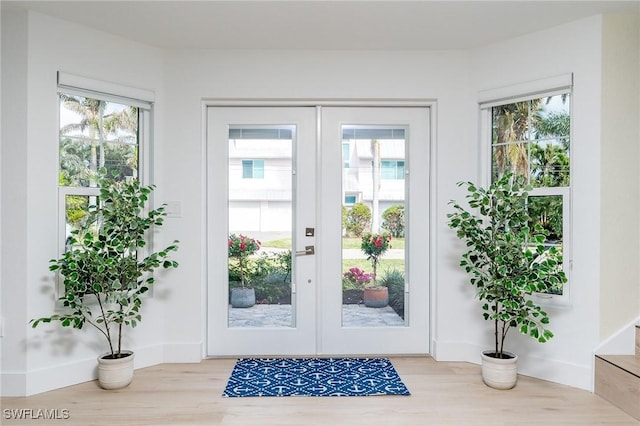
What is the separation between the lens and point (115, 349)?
3.11 meters

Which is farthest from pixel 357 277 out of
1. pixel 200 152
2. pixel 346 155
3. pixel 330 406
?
pixel 200 152

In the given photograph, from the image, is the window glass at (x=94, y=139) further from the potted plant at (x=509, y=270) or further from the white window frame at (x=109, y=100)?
the potted plant at (x=509, y=270)

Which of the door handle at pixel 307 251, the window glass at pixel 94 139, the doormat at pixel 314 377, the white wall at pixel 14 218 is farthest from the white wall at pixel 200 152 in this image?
the door handle at pixel 307 251

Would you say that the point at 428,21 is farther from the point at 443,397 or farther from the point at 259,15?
the point at 443,397

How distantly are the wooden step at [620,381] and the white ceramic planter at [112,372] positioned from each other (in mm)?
3023

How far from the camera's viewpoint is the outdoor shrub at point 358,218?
3.49m

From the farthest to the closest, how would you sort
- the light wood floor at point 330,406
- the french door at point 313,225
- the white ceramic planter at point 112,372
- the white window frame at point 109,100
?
1. the french door at point 313,225
2. the white window frame at point 109,100
3. the white ceramic planter at point 112,372
4. the light wood floor at point 330,406

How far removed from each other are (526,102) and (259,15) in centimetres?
198

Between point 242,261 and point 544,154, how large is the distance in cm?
239

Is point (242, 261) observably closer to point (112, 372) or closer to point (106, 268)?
point (106, 268)

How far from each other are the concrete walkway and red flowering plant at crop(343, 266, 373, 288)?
176 mm

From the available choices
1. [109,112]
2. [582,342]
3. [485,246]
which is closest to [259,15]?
[109,112]

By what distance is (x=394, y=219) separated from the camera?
3508 mm

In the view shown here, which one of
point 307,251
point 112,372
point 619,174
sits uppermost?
point 619,174
